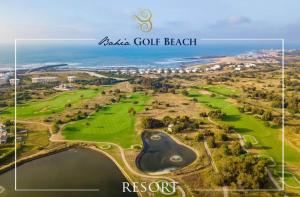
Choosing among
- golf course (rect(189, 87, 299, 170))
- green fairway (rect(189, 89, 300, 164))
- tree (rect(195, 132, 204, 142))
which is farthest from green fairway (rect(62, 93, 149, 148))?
green fairway (rect(189, 89, 300, 164))

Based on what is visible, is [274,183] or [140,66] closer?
[274,183]

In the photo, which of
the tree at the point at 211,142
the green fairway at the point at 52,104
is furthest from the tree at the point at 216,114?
the green fairway at the point at 52,104

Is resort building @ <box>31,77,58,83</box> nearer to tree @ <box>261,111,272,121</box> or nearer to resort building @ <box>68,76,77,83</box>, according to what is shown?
resort building @ <box>68,76,77,83</box>

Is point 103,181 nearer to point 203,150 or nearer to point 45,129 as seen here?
point 203,150

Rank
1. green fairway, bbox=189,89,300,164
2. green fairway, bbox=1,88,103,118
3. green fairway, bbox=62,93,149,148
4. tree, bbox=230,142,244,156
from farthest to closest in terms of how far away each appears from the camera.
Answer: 1. green fairway, bbox=1,88,103,118
2. green fairway, bbox=62,93,149,148
3. green fairway, bbox=189,89,300,164
4. tree, bbox=230,142,244,156

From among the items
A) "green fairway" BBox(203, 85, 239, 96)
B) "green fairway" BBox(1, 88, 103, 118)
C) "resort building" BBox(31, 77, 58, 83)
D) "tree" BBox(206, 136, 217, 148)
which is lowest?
"tree" BBox(206, 136, 217, 148)

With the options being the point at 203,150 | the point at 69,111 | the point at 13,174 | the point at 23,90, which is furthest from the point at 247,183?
the point at 23,90

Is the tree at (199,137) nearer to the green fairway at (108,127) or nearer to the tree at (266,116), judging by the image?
the green fairway at (108,127)
